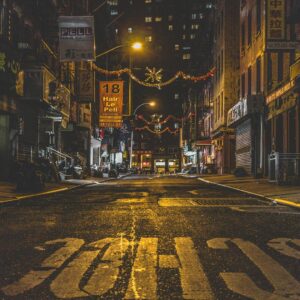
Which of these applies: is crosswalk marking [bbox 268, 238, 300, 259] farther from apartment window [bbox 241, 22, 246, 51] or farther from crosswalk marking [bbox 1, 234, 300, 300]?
apartment window [bbox 241, 22, 246, 51]

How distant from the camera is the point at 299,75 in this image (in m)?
23.1

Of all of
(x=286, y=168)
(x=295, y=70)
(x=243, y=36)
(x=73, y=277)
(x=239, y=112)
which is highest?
(x=243, y=36)

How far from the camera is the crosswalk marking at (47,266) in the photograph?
5.57 metres

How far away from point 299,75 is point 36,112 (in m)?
15.4

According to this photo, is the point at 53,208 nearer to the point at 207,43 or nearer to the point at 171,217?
the point at 171,217

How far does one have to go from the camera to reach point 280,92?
96.8ft

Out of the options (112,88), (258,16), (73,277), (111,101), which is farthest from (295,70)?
(73,277)

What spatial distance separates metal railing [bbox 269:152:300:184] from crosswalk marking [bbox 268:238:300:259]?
15180 mm

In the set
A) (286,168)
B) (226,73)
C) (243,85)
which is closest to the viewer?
(286,168)

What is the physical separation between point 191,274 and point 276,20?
72.4 feet

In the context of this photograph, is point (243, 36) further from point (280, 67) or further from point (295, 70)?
point (295, 70)

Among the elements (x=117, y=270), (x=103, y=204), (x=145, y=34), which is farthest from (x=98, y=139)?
(x=145, y=34)

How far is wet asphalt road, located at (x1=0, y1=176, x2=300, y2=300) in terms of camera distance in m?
5.51

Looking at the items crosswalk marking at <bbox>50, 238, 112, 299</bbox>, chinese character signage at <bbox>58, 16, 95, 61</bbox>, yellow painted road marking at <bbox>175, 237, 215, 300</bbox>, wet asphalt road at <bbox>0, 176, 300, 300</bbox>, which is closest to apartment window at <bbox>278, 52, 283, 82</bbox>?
chinese character signage at <bbox>58, 16, 95, 61</bbox>
